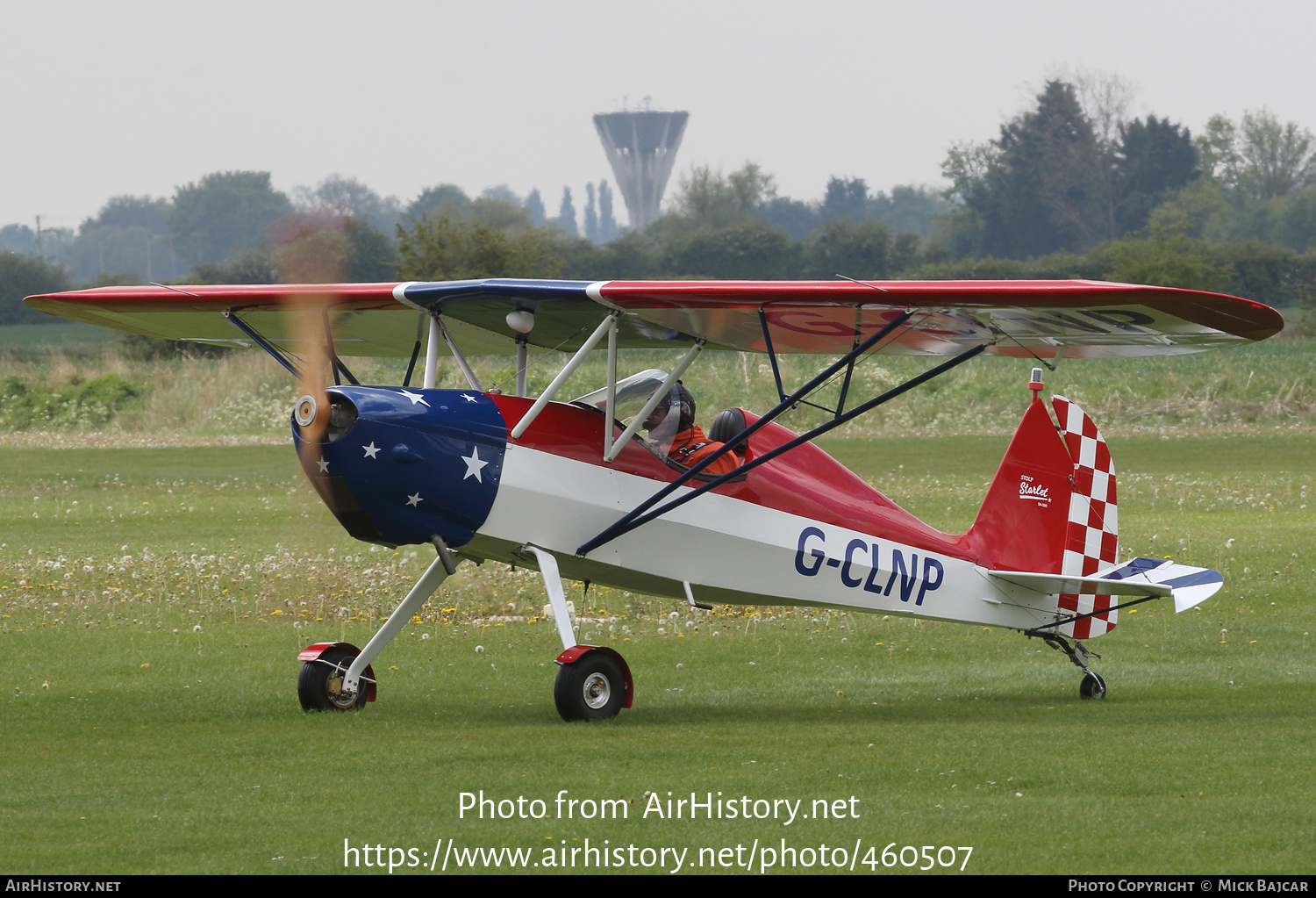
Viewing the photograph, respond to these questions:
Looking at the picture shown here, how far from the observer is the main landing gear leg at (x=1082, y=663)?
10703mm

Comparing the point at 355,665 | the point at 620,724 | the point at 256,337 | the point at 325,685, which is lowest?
the point at 620,724

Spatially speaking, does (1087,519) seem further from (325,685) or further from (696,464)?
(325,685)

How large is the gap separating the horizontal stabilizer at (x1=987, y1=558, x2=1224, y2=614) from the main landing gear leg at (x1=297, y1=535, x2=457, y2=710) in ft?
13.4

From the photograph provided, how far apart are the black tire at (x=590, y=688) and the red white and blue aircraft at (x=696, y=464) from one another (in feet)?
0.05

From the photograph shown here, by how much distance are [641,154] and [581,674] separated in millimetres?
153586

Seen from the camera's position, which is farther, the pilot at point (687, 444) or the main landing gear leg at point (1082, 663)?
the main landing gear leg at point (1082, 663)

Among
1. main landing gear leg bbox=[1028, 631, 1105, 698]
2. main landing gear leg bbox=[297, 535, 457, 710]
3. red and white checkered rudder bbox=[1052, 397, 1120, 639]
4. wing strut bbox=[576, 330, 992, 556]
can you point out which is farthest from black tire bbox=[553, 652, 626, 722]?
red and white checkered rudder bbox=[1052, 397, 1120, 639]

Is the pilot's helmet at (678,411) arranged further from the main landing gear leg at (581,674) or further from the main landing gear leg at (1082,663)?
the main landing gear leg at (1082,663)

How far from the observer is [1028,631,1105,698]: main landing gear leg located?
35.1 ft

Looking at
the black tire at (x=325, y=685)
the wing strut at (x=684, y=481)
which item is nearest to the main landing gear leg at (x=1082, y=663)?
the wing strut at (x=684, y=481)

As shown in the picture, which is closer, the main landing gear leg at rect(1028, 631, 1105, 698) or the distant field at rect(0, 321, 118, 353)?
the main landing gear leg at rect(1028, 631, 1105, 698)

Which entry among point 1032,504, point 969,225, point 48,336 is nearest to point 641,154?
point 969,225

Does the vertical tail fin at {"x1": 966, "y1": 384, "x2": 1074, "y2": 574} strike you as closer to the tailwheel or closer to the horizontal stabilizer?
the horizontal stabilizer

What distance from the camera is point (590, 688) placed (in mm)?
9344
